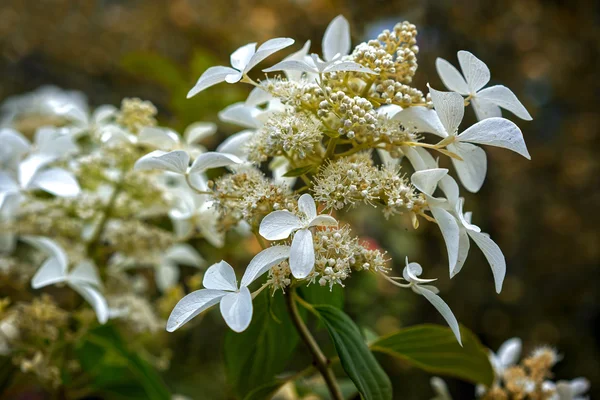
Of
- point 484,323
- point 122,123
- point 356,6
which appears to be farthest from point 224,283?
point 484,323

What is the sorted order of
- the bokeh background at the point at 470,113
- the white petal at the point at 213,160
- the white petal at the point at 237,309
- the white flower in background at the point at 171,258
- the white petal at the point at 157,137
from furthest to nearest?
the bokeh background at the point at 470,113, the white flower in background at the point at 171,258, the white petal at the point at 157,137, the white petal at the point at 213,160, the white petal at the point at 237,309

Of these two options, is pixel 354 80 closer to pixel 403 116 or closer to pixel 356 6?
pixel 403 116

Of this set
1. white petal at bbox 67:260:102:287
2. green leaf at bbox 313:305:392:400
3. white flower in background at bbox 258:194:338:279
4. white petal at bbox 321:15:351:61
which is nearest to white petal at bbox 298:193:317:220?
white flower in background at bbox 258:194:338:279

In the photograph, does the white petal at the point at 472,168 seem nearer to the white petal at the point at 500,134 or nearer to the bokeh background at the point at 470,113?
the white petal at the point at 500,134

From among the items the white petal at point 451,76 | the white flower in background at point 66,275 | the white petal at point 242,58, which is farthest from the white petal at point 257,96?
the white flower in background at point 66,275

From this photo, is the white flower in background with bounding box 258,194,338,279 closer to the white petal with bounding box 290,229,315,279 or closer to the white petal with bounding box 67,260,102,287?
the white petal with bounding box 290,229,315,279

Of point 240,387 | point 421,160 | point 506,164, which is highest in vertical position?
point 421,160

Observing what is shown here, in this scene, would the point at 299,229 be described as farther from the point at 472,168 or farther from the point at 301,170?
the point at 472,168
